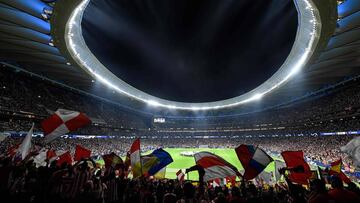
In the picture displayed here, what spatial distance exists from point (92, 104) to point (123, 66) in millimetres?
24393

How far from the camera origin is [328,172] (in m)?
10.5

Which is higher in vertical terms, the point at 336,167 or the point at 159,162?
the point at 159,162

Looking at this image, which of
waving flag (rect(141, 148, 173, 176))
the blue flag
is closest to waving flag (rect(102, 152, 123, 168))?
waving flag (rect(141, 148, 173, 176))

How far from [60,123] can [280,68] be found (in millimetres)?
31485

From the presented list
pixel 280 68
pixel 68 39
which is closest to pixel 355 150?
pixel 68 39

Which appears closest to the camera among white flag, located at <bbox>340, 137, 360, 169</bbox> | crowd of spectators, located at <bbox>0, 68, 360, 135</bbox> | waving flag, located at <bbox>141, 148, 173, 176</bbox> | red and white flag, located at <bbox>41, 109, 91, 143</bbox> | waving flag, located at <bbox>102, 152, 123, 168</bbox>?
white flag, located at <bbox>340, 137, 360, 169</bbox>

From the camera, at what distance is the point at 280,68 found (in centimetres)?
3025

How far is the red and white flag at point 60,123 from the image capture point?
803 cm

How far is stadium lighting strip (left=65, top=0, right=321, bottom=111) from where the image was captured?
1677 cm

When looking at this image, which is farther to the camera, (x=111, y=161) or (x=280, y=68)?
(x=280, y=68)

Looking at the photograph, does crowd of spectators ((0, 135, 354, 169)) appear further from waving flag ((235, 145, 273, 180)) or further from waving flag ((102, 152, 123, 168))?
waving flag ((235, 145, 273, 180))

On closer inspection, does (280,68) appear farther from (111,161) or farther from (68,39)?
(68,39)

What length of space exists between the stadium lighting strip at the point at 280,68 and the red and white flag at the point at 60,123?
33.5 feet

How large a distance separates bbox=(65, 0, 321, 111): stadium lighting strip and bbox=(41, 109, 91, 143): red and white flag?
10.2 meters
